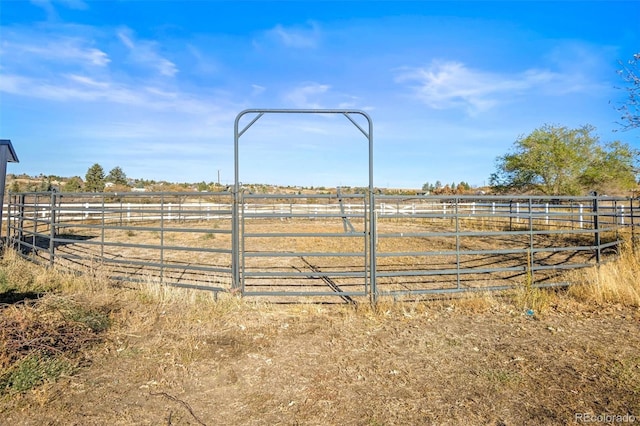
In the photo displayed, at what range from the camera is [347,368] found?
385 centimetres

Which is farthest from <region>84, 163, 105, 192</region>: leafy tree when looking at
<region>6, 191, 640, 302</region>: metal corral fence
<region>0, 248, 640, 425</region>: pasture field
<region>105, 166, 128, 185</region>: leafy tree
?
<region>0, 248, 640, 425</region>: pasture field

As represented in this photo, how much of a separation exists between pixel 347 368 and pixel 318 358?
0.41 m

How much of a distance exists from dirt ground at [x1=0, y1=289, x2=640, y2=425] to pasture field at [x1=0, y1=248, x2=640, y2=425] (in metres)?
0.02

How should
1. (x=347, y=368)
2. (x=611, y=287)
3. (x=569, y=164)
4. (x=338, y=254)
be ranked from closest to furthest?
(x=347, y=368) < (x=338, y=254) < (x=611, y=287) < (x=569, y=164)

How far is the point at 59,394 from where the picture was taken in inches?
130

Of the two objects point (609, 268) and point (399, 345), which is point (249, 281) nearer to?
point (399, 345)

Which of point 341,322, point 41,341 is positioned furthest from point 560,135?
point 41,341

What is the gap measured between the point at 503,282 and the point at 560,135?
3284cm

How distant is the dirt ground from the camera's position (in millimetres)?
3033

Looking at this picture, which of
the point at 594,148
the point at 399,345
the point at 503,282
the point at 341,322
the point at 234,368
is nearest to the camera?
the point at 234,368

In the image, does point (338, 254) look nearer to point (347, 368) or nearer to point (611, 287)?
point (347, 368)

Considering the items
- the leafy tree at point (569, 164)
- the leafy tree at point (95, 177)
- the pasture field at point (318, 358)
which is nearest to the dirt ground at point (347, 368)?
the pasture field at point (318, 358)

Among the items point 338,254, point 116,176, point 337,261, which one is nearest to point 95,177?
point 116,176

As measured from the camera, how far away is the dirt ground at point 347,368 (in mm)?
3033
